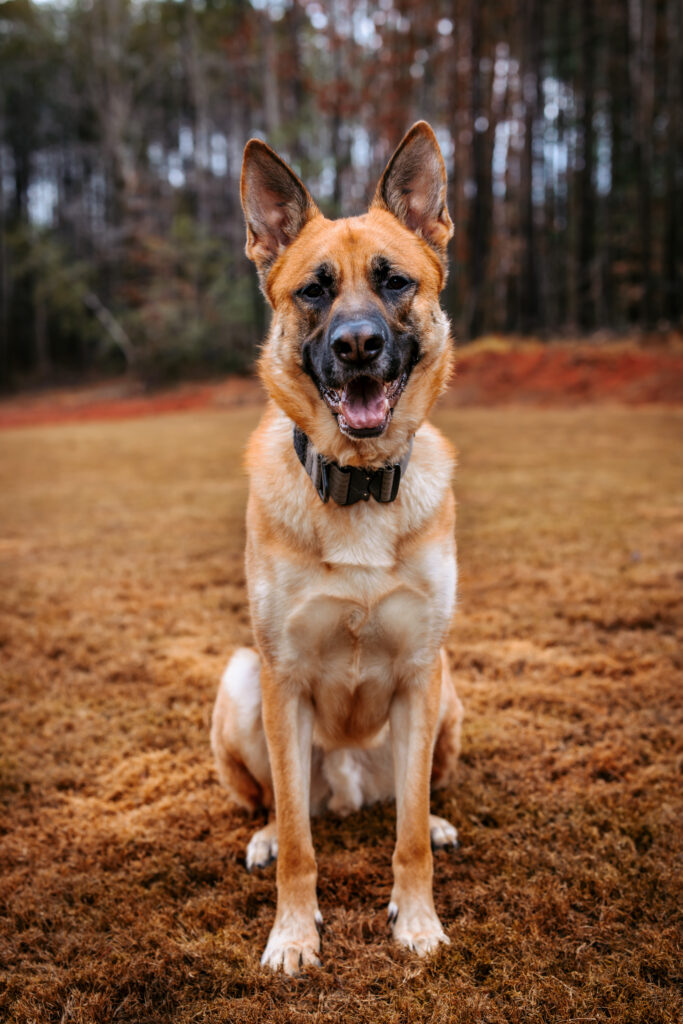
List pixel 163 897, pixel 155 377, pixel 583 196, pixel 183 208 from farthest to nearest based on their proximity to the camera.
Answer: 1. pixel 183 208
2. pixel 155 377
3. pixel 583 196
4. pixel 163 897

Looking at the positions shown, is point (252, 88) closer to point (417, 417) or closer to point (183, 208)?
point (183, 208)

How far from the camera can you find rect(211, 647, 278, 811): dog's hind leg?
2307 millimetres

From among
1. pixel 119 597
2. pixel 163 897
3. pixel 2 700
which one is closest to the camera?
pixel 163 897

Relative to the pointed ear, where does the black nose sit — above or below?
below

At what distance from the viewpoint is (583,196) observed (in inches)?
791

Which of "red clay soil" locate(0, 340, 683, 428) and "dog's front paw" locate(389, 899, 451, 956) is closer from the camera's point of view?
"dog's front paw" locate(389, 899, 451, 956)

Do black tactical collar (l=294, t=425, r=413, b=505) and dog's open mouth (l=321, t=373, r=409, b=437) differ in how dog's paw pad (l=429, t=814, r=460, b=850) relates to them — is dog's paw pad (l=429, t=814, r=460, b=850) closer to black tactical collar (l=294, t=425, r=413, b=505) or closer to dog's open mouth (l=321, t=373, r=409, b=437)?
black tactical collar (l=294, t=425, r=413, b=505)

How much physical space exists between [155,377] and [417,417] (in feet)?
74.5

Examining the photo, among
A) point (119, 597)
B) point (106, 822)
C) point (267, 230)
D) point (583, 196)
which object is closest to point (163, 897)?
point (106, 822)

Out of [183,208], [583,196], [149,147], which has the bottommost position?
[583,196]

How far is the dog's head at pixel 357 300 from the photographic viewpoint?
80.1 inches

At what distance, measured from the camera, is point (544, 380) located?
592 inches

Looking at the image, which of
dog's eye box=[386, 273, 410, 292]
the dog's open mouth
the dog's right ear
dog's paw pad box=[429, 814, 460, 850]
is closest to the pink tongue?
the dog's open mouth

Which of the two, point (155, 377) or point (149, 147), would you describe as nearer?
point (155, 377)
